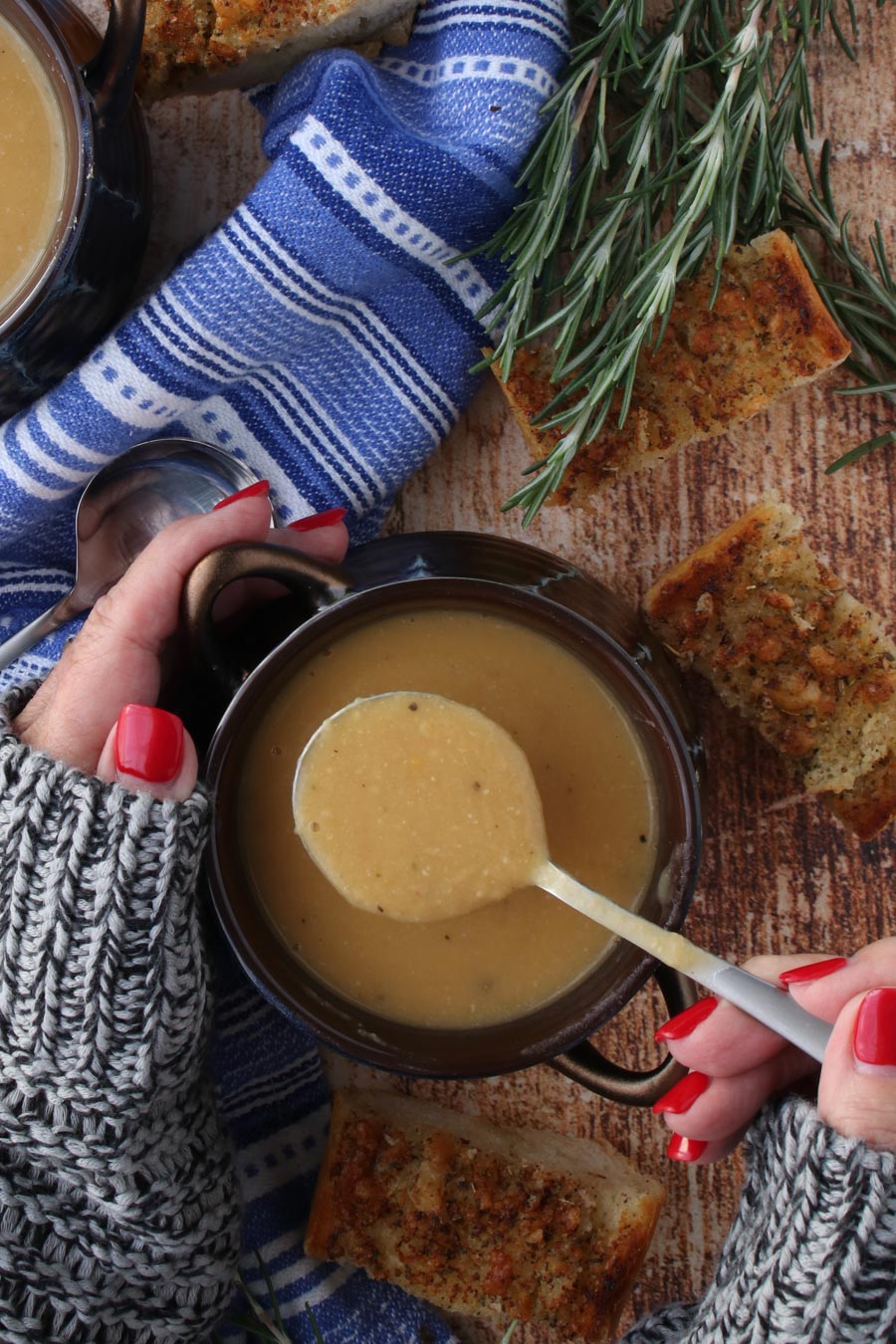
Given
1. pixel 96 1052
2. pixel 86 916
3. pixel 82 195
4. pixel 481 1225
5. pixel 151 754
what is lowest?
pixel 481 1225

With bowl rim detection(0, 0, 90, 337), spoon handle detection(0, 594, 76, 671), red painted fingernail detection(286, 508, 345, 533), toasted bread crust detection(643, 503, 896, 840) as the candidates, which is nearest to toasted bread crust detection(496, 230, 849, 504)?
toasted bread crust detection(643, 503, 896, 840)

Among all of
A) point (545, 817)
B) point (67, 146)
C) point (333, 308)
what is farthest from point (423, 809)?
point (67, 146)

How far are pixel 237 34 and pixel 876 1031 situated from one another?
1.26m

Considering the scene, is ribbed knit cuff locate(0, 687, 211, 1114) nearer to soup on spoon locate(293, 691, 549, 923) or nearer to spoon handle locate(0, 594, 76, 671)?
soup on spoon locate(293, 691, 549, 923)

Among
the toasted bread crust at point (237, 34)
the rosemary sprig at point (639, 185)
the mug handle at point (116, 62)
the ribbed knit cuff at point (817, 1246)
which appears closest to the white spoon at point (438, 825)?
the ribbed knit cuff at point (817, 1246)

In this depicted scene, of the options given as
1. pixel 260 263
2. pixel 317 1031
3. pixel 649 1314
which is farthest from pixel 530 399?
pixel 649 1314

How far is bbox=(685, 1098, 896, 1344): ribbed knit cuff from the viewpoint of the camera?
1.11 metres

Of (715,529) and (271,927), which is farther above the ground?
(271,927)

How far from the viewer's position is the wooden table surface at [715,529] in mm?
1582

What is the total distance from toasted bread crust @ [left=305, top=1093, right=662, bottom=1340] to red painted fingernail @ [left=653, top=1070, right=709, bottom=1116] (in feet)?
1.00

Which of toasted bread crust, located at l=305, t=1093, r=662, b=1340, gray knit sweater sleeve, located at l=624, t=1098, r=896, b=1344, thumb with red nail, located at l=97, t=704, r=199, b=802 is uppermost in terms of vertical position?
thumb with red nail, located at l=97, t=704, r=199, b=802

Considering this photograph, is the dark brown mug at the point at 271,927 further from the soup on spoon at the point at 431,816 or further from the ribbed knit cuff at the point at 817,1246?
the ribbed knit cuff at the point at 817,1246

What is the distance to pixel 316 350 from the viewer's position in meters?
1.53

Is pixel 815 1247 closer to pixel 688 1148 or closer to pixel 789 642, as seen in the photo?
pixel 688 1148
